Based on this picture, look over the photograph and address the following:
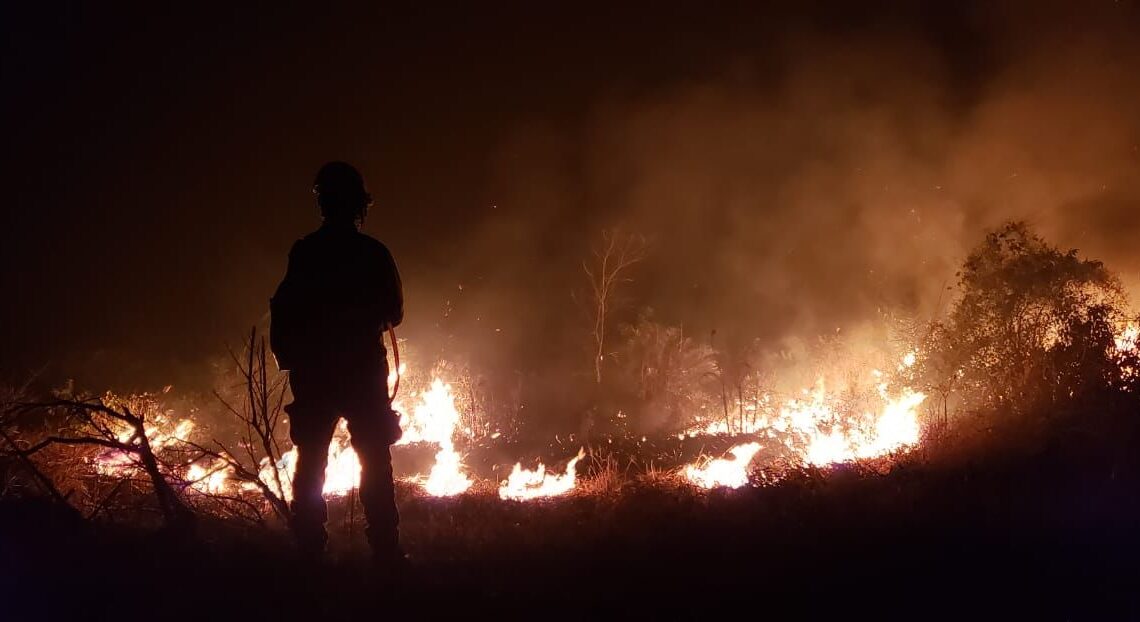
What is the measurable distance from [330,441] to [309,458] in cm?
15

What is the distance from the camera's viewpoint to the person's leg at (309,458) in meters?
3.61

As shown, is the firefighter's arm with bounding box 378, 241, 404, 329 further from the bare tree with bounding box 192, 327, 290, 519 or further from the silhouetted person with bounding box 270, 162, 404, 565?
the bare tree with bounding box 192, 327, 290, 519

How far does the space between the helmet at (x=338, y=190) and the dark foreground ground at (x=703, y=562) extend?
6.94 ft

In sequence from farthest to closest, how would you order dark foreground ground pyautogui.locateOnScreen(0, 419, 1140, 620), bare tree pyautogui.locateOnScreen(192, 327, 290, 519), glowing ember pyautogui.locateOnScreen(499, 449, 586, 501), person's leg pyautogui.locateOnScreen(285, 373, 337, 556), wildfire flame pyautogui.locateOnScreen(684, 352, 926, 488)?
wildfire flame pyautogui.locateOnScreen(684, 352, 926, 488) < glowing ember pyautogui.locateOnScreen(499, 449, 586, 501) < bare tree pyautogui.locateOnScreen(192, 327, 290, 519) < person's leg pyautogui.locateOnScreen(285, 373, 337, 556) < dark foreground ground pyautogui.locateOnScreen(0, 419, 1140, 620)

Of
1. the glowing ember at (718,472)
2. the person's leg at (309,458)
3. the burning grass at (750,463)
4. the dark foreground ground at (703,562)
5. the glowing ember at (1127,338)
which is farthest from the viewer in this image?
the glowing ember at (718,472)

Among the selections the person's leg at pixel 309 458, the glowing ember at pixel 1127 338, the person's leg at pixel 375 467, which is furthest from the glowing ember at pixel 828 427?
the person's leg at pixel 309 458

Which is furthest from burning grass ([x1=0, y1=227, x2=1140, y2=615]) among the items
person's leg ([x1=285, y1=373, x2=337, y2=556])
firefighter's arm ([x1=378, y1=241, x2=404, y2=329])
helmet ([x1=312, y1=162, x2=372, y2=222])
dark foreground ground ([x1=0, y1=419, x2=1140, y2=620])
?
helmet ([x1=312, y1=162, x2=372, y2=222])

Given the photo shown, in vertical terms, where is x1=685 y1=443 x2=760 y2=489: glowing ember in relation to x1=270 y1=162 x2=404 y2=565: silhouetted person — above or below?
below

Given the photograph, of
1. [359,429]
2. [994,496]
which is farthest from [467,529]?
[994,496]

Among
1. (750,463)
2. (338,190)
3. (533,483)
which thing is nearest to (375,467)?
(338,190)

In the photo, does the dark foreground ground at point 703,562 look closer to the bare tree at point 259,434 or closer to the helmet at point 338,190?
the bare tree at point 259,434

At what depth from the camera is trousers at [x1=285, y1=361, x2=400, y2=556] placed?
3.62 metres

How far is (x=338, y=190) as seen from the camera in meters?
3.86

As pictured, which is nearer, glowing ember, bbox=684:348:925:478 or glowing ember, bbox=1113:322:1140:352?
glowing ember, bbox=1113:322:1140:352
